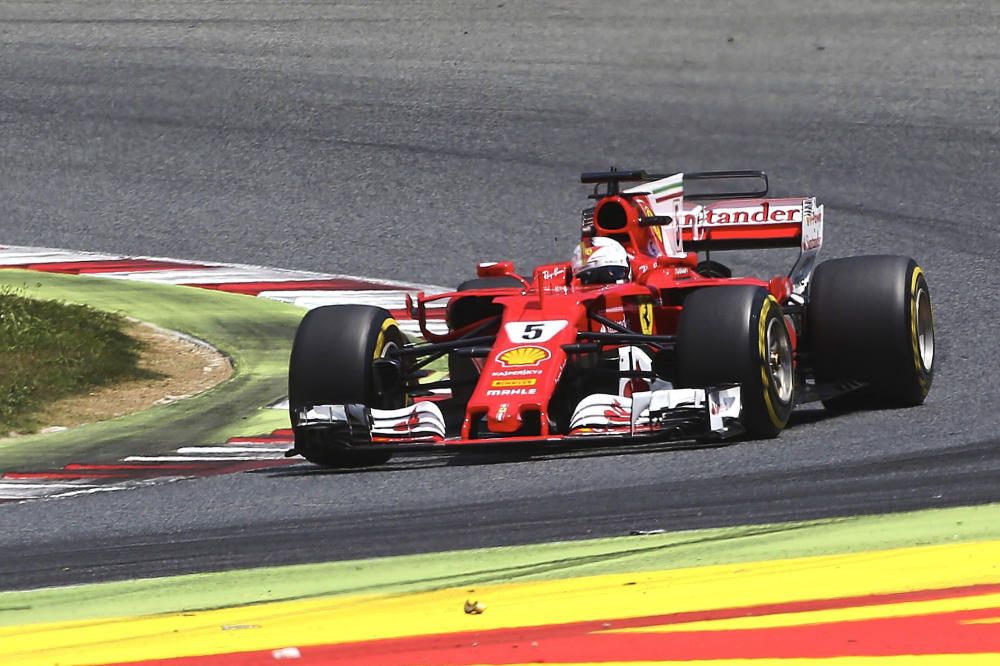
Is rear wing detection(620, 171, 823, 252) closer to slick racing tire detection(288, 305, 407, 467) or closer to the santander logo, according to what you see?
the santander logo

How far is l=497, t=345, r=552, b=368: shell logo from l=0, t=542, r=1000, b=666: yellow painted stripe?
3.05 m

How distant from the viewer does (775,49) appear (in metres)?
20.9

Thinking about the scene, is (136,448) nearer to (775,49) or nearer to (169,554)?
(169,554)

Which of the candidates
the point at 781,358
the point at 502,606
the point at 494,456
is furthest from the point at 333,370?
the point at 502,606

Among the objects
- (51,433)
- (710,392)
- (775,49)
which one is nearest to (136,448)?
(51,433)

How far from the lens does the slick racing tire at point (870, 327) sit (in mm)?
9750

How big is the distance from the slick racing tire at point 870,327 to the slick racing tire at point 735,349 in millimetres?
1013

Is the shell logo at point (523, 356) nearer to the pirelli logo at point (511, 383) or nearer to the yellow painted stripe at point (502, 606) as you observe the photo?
the pirelli logo at point (511, 383)

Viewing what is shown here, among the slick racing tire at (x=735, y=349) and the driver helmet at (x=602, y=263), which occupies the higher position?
the driver helmet at (x=602, y=263)

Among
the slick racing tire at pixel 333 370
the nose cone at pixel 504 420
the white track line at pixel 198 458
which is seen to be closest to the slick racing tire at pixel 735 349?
the nose cone at pixel 504 420

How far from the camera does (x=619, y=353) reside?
9438 mm

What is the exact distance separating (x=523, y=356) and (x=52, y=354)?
16.1 feet

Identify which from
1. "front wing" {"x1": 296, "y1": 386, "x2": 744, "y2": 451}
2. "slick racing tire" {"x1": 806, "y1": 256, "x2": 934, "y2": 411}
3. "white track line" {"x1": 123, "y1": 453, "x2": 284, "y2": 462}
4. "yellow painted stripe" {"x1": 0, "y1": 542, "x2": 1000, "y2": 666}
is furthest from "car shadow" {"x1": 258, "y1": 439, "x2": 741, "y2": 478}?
"yellow painted stripe" {"x1": 0, "y1": 542, "x2": 1000, "y2": 666}

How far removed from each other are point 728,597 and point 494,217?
41.3 feet
